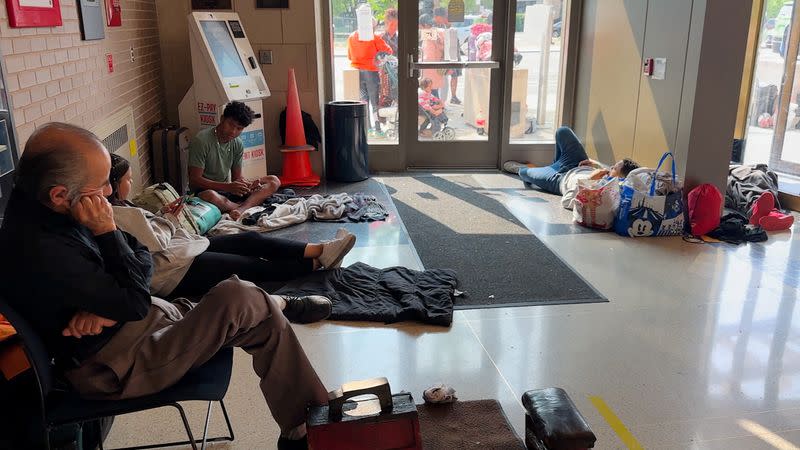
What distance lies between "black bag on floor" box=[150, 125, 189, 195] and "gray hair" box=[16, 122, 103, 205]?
3.49m

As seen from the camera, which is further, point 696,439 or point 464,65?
point 464,65

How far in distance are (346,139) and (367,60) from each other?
81 centimetres

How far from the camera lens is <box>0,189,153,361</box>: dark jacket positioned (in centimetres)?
155

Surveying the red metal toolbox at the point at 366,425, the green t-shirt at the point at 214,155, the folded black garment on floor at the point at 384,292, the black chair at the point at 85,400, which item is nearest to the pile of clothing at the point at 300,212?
the green t-shirt at the point at 214,155

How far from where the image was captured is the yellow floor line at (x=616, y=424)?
2174mm

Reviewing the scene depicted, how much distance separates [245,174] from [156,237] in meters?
2.49

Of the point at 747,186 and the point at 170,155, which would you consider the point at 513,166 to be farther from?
the point at 170,155

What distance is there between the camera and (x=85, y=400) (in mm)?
1655

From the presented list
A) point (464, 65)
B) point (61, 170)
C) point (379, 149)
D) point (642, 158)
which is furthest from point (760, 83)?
point (61, 170)

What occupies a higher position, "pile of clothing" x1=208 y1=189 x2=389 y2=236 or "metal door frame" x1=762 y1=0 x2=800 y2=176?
"metal door frame" x1=762 y1=0 x2=800 y2=176

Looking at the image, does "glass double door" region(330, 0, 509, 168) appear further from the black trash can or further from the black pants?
the black pants

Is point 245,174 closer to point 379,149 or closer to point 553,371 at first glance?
point 379,149

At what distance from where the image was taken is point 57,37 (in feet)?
10.7

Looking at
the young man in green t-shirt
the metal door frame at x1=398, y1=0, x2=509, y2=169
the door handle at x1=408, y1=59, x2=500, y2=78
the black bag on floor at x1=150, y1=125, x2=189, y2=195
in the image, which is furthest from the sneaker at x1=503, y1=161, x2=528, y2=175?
the black bag on floor at x1=150, y1=125, x2=189, y2=195
